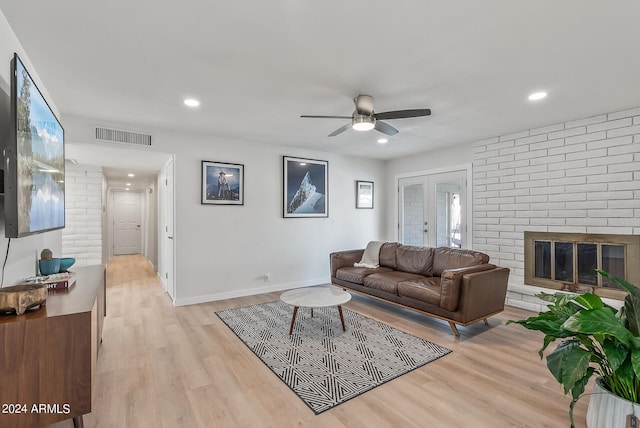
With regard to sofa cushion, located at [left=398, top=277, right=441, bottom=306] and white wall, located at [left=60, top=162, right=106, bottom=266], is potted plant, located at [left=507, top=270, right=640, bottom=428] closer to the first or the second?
sofa cushion, located at [left=398, top=277, right=441, bottom=306]

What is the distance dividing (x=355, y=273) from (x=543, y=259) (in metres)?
2.44

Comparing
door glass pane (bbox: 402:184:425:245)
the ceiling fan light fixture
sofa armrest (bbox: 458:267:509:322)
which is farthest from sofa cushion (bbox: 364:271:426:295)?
the ceiling fan light fixture

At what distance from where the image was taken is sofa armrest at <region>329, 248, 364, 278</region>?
15.3ft


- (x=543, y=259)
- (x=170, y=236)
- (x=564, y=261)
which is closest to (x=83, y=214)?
(x=170, y=236)

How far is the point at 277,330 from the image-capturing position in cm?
323

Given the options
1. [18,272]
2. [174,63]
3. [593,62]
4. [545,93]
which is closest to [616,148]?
[545,93]

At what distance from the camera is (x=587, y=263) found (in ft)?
11.8

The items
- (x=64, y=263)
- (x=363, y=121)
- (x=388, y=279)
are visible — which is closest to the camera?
(x=64, y=263)

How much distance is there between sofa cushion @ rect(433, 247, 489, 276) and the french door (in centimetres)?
106

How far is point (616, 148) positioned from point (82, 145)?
19.9 feet

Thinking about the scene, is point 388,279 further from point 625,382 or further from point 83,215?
point 83,215

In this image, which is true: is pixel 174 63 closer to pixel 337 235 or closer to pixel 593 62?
pixel 593 62

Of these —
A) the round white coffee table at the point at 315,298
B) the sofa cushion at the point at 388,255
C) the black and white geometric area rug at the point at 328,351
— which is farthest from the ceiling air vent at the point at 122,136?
the sofa cushion at the point at 388,255

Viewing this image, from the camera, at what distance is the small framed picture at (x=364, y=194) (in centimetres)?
593
